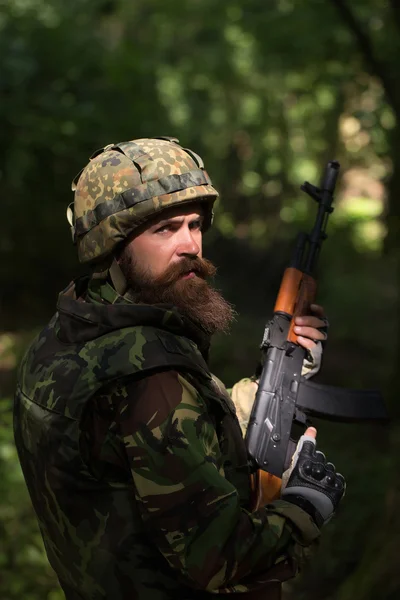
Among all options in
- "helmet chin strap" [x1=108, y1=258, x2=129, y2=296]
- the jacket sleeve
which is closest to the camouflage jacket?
the jacket sleeve

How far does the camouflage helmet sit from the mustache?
0.50 feet

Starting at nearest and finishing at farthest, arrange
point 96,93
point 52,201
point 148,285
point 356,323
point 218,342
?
1. point 148,285
2. point 96,93
3. point 52,201
4. point 218,342
5. point 356,323

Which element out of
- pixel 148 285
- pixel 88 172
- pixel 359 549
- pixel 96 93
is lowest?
pixel 359 549

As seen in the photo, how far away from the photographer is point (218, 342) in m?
9.59

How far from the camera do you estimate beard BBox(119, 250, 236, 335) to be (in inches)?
75.9

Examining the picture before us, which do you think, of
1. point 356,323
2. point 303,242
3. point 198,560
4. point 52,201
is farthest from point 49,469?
point 356,323

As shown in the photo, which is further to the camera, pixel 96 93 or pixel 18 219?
pixel 18 219

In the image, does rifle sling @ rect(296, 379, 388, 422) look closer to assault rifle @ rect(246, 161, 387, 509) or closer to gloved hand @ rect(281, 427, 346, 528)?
assault rifle @ rect(246, 161, 387, 509)

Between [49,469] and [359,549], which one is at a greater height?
[49,469]

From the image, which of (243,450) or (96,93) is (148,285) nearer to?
(243,450)

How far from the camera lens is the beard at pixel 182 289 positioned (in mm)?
1928

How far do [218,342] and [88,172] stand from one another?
7.66m

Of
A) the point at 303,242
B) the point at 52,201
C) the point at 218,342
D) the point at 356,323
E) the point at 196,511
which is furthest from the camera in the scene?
the point at 356,323

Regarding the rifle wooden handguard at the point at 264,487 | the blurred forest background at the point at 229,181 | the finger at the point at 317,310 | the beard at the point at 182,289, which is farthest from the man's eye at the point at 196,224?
the blurred forest background at the point at 229,181
